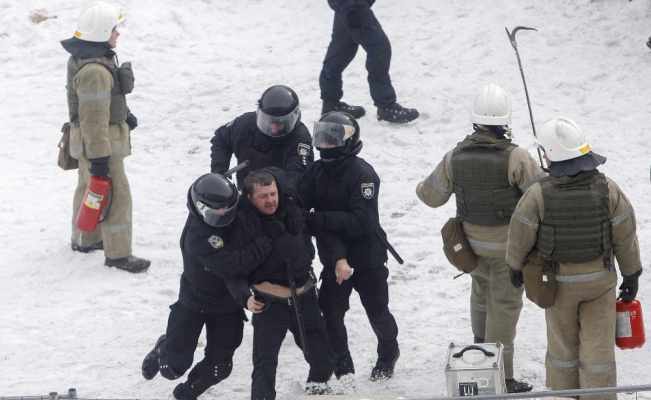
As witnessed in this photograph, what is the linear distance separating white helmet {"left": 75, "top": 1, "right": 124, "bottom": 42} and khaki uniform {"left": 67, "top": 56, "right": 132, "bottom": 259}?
0.56 feet

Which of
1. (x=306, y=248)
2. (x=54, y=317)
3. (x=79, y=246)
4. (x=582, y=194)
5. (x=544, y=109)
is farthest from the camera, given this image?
(x=544, y=109)

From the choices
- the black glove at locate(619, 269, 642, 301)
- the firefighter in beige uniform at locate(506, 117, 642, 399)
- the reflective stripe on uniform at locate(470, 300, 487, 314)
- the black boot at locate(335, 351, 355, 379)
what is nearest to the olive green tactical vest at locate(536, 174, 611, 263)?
the firefighter in beige uniform at locate(506, 117, 642, 399)

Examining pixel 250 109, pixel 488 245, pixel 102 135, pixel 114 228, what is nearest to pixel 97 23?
pixel 102 135

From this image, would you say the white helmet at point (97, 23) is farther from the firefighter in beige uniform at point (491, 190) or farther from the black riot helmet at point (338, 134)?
the firefighter in beige uniform at point (491, 190)

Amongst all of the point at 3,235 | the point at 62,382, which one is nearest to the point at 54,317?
the point at 62,382

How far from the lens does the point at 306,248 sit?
5.80m

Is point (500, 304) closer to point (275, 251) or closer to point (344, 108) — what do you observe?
point (275, 251)

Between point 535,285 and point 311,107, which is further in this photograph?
point 311,107

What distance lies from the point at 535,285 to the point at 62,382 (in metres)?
3.16

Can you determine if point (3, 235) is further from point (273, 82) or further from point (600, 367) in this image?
point (600, 367)

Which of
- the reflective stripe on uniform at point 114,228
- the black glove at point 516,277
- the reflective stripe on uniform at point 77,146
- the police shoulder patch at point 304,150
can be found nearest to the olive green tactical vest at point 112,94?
the reflective stripe on uniform at point 77,146

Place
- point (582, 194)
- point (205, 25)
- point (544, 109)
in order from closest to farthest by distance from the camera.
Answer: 1. point (582, 194)
2. point (544, 109)
3. point (205, 25)

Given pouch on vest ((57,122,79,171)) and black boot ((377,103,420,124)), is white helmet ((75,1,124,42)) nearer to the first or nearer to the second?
pouch on vest ((57,122,79,171))

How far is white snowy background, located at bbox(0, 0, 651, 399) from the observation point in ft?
21.7
